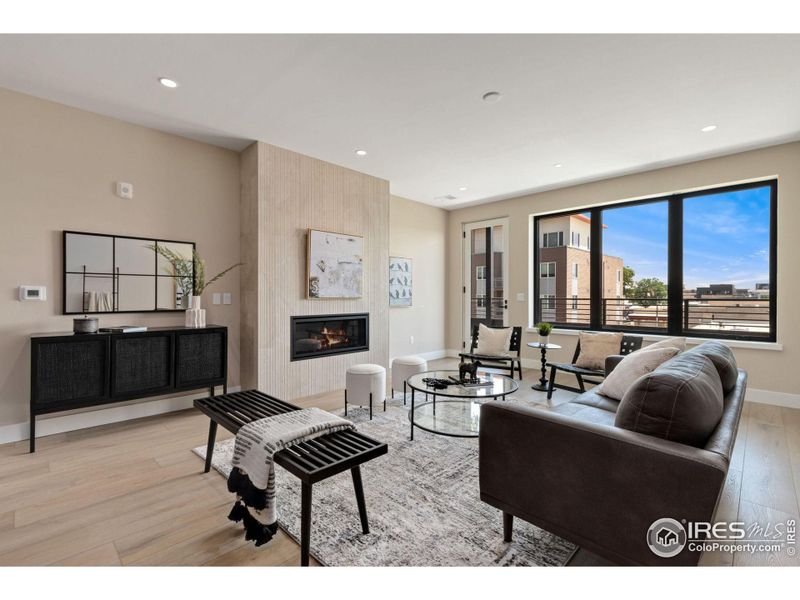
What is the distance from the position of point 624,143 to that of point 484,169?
1499 millimetres

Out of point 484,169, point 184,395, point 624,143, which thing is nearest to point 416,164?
point 484,169

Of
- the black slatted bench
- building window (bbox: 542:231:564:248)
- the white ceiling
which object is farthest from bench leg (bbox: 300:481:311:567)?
building window (bbox: 542:231:564:248)

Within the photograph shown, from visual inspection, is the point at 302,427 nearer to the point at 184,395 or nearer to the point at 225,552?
the point at 225,552

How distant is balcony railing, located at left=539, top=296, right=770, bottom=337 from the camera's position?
428cm

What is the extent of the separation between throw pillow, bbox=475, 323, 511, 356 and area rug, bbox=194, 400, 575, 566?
2.30m

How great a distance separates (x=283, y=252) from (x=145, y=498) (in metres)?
2.55

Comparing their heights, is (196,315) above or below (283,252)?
below

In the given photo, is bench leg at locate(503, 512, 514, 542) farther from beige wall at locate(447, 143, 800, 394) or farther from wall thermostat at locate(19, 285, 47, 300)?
beige wall at locate(447, 143, 800, 394)

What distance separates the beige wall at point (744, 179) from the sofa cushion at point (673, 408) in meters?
3.61

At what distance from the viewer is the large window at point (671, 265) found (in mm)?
4262

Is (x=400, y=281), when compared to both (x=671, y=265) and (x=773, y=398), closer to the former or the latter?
(x=671, y=265)

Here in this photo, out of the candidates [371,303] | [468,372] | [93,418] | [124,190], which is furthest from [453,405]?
[124,190]

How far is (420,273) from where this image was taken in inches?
255

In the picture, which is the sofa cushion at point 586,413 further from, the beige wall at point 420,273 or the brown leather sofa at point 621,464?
the beige wall at point 420,273
